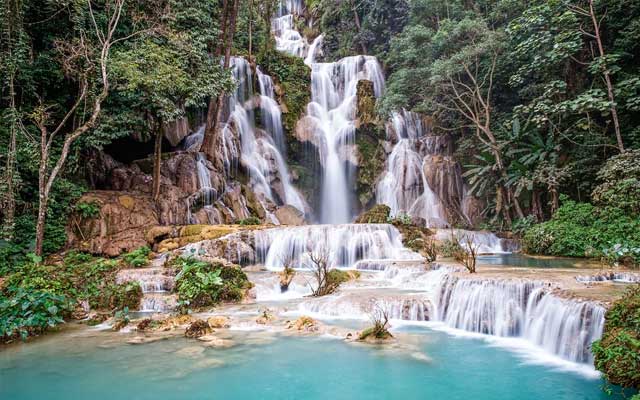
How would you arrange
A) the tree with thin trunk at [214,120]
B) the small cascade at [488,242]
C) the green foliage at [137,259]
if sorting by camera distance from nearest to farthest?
the green foliage at [137,259], the small cascade at [488,242], the tree with thin trunk at [214,120]

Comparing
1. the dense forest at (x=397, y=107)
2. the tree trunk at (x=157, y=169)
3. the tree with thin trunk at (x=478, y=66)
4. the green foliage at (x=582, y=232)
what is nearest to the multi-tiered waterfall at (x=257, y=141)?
the dense forest at (x=397, y=107)

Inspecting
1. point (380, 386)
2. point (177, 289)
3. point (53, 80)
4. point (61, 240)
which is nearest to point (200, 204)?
point (61, 240)

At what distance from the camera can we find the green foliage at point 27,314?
706cm

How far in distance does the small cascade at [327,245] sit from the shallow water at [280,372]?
711cm

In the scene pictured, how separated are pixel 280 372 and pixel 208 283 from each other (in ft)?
14.0

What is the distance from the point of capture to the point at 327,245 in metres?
14.1

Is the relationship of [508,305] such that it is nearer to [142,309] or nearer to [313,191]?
[142,309]

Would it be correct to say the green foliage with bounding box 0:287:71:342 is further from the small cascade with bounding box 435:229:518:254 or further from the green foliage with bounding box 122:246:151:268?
the small cascade with bounding box 435:229:518:254

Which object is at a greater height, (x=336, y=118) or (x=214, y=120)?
(x=336, y=118)

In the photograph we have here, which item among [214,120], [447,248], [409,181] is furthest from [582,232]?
[214,120]

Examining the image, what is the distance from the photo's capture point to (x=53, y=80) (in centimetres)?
1542

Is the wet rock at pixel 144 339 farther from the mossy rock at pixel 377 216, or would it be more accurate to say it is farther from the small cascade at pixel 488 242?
the mossy rock at pixel 377 216

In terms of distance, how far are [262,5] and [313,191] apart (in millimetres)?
15157

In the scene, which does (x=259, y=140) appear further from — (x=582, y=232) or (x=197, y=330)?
(x=197, y=330)
